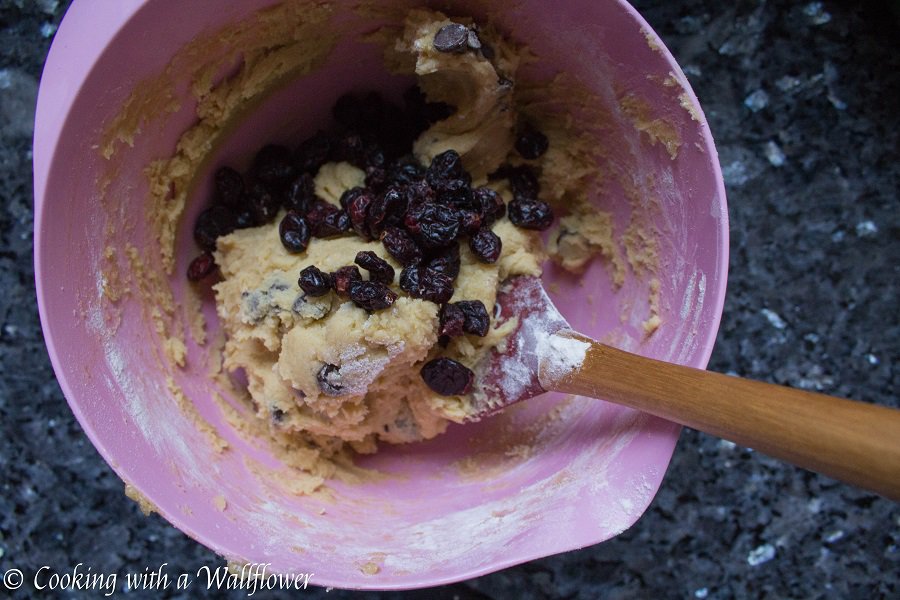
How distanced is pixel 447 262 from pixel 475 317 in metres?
0.20

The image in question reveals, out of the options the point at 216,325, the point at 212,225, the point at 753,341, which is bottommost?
the point at 753,341

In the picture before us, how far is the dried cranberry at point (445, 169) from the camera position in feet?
7.62

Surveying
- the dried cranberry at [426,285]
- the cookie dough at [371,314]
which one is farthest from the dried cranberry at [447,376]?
the dried cranberry at [426,285]

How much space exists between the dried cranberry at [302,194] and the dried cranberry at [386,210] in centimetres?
28

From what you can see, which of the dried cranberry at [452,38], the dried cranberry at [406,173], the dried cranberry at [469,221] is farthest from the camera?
the dried cranberry at [406,173]

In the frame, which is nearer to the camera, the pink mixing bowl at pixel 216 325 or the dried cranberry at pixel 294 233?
the pink mixing bowl at pixel 216 325

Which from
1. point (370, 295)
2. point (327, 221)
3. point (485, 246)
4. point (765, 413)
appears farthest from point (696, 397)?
point (327, 221)

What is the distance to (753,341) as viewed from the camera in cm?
262

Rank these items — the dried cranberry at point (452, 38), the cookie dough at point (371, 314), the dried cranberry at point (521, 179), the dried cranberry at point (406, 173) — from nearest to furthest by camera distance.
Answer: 1. the dried cranberry at point (452, 38)
2. the cookie dough at point (371, 314)
3. the dried cranberry at point (406, 173)
4. the dried cranberry at point (521, 179)

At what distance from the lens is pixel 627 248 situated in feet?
8.03

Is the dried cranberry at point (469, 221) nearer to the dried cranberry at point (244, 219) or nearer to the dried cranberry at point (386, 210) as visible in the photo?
the dried cranberry at point (386, 210)

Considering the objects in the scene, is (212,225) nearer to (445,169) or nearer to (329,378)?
(329,378)

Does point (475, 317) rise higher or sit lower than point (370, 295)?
lower

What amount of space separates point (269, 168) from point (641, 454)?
4.93 ft
